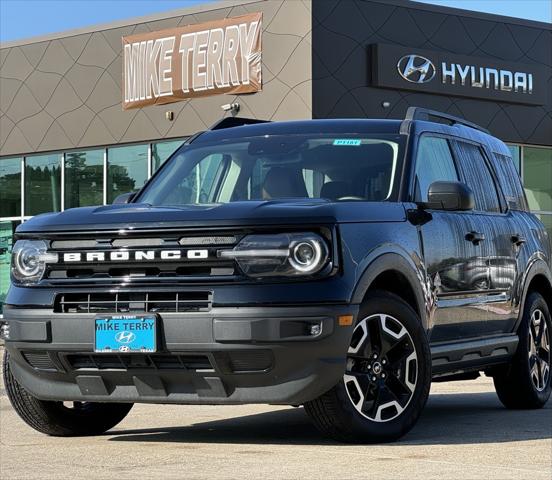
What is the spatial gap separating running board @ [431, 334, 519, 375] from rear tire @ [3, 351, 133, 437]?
191cm

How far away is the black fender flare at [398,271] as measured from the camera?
679 cm

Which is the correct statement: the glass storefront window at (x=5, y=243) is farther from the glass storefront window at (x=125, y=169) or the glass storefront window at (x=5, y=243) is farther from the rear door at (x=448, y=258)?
the rear door at (x=448, y=258)

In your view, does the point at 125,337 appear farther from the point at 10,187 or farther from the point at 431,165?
the point at 10,187

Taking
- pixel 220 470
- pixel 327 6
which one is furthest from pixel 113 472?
pixel 327 6

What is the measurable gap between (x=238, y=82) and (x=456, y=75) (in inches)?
170

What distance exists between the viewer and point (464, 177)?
884 centimetres

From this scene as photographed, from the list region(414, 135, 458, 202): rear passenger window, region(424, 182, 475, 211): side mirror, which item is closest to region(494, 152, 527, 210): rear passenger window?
A: region(414, 135, 458, 202): rear passenger window

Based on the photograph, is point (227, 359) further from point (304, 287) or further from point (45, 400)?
point (45, 400)

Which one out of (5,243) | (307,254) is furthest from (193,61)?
(307,254)

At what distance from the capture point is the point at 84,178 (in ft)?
89.5

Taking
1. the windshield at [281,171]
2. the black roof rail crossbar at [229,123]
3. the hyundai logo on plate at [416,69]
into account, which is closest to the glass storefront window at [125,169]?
the hyundai logo on plate at [416,69]

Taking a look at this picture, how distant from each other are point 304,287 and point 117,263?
99 centimetres

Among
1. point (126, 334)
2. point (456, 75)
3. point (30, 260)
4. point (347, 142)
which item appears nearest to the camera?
point (126, 334)

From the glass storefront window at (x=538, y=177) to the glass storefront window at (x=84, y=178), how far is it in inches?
338
